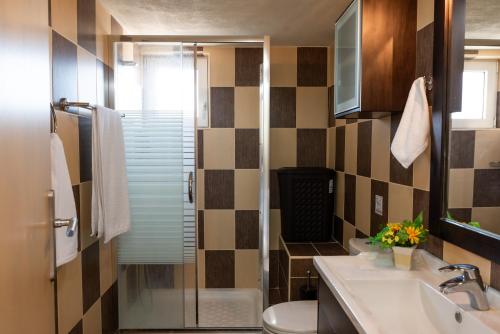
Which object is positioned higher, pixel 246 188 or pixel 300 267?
pixel 246 188

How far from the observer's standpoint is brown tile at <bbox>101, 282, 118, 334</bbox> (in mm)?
2189

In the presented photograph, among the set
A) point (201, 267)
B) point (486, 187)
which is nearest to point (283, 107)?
point (201, 267)

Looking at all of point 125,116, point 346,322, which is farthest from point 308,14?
point 346,322

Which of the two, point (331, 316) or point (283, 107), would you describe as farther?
point (283, 107)

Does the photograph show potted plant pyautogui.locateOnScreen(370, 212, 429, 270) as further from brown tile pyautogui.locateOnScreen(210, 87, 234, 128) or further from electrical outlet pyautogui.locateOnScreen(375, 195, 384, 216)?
brown tile pyautogui.locateOnScreen(210, 87, 234, 128)

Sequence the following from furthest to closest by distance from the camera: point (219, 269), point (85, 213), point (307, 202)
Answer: point (219, 269) < point (307, 202) < point (85, 213)

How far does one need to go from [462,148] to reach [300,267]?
1353 millimetres

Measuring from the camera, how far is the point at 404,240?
4.52ft

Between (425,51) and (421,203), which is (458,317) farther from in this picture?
(425,51)

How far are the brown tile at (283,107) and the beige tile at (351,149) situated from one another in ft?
1.94

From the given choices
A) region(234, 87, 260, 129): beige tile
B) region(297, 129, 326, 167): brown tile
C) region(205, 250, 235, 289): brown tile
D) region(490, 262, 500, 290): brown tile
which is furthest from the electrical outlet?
region(205, 250, 235, 289): brown tile

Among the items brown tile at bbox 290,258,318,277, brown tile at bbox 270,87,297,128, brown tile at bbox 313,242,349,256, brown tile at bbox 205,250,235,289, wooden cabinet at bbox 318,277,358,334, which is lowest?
brown tile at bbox 205,250,235,289

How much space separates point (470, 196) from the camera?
123 cm

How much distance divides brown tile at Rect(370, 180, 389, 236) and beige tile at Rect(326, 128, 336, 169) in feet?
2.79
